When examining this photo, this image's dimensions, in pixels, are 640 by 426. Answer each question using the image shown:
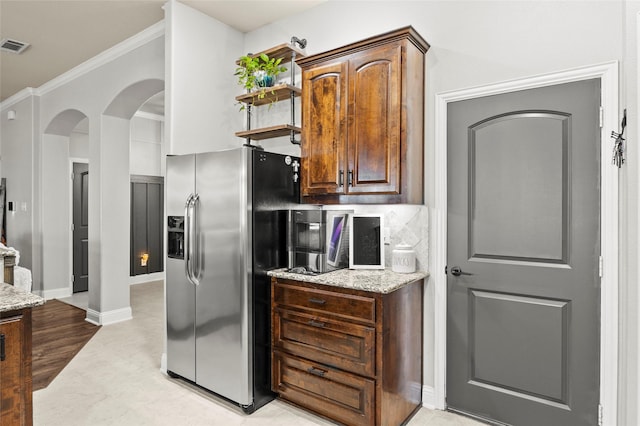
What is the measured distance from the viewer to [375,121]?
2.47 metres

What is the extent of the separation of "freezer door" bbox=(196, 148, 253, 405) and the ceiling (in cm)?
141

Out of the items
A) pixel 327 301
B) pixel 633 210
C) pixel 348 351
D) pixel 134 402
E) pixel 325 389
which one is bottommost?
pixel 134 402

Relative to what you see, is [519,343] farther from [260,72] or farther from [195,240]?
[260,72]

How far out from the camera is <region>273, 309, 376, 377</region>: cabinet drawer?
2201 millimetres

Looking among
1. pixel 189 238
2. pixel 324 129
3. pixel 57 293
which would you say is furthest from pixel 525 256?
pixel 57 293

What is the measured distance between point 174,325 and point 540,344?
2477 mm

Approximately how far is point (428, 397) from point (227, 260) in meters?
1.63

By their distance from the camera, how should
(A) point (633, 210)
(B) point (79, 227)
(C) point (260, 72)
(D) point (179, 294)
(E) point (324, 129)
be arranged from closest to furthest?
(A) point (633, 210), (E) point (324, 129), (D) point (179, 294), (C) point (260, 72), (B) point (79, 227)

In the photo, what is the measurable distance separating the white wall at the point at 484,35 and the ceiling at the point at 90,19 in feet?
1.75

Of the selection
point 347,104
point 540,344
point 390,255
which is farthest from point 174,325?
point 540,344

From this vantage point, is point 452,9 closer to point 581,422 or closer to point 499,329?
point 499,329

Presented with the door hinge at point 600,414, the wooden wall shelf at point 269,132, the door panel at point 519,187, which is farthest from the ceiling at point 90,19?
the door hinge at point 600,414

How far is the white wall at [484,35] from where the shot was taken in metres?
2.08

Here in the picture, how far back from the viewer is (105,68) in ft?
14.1
